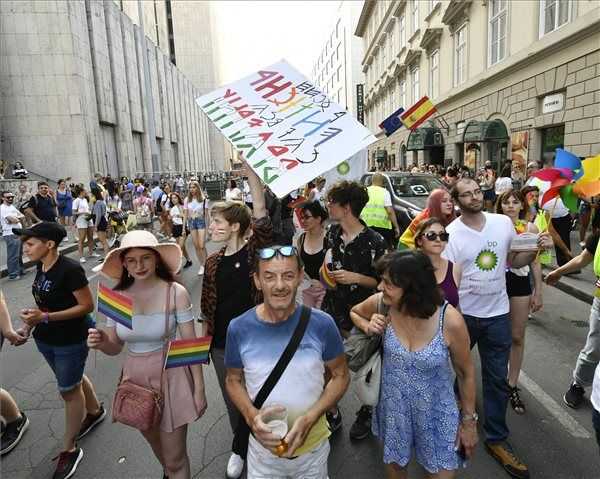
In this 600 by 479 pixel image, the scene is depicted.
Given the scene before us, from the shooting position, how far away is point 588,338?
11.0 ft

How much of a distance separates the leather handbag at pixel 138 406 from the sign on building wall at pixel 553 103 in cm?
1448

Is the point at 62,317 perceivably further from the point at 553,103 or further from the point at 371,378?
the point at 553,103

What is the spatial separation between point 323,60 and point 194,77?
30127 millimetres

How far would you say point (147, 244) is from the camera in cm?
231

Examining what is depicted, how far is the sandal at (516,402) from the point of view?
11.1 ft

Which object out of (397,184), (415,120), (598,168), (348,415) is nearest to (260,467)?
(348,415)

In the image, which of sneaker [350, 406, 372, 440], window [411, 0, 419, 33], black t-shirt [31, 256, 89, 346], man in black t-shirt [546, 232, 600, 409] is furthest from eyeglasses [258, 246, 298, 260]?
window [411, 0, 419, 33]

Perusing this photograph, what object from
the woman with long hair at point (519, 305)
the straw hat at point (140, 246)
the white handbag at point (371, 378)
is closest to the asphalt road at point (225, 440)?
the woman with long hair at point (519, 305)

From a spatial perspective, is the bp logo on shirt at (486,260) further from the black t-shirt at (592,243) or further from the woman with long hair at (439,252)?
the black t-shirt at (592,243)

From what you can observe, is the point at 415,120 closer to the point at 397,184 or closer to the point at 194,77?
the point at 397,184

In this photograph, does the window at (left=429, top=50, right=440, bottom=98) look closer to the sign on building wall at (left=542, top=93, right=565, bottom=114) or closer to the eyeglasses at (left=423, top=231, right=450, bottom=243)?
the sign on building wall at (left=542, top=93, right=565, bottom=114)

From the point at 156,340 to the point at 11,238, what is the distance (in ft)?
27.6

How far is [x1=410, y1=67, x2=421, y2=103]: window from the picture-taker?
2731 cm

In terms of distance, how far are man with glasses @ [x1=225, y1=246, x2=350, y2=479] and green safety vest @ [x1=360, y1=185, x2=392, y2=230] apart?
16.2 feet
